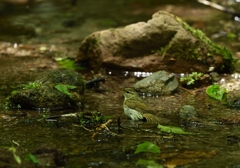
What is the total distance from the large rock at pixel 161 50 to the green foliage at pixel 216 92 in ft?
3.71

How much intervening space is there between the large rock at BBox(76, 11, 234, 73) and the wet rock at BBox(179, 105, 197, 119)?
2103 mm

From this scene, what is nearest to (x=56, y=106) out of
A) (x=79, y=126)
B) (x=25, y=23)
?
(x=79, y=126)

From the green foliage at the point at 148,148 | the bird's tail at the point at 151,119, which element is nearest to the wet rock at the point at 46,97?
the bird's tail at the point at 151,119

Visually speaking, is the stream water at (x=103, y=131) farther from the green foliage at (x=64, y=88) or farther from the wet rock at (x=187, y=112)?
the green foliage at (x=64, y=88)

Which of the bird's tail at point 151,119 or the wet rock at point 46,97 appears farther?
the wet rock at point 46,97

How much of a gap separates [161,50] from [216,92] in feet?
5.33

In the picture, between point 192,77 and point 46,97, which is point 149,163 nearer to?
point 46,97

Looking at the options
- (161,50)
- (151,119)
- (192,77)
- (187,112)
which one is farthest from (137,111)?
(161,50)

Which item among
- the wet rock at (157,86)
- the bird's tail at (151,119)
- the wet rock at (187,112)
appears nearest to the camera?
the bird's tail at (151,119)

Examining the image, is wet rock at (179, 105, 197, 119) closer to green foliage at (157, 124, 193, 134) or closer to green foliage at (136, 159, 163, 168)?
green foliage at (157, 124, 193, 134)

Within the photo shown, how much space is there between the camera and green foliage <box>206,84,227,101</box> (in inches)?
256

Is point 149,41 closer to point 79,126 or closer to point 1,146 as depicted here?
point 79,126

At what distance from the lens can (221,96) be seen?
6.48m

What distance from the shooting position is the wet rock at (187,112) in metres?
5.66
